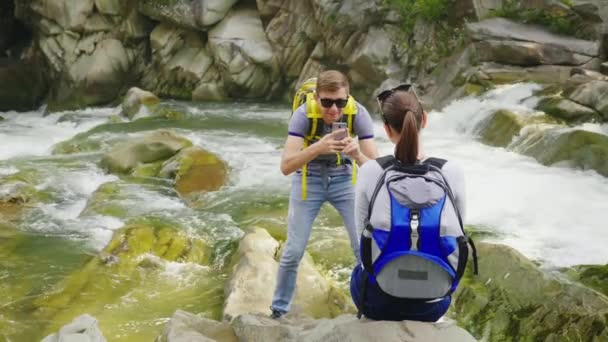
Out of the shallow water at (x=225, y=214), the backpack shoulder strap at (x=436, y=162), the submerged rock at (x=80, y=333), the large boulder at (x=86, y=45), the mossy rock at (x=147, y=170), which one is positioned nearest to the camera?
the backpack shoulder strap at (x=436, y=162)

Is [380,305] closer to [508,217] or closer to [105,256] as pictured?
[105,256]

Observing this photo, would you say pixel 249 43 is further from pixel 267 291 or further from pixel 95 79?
pixel 267 291

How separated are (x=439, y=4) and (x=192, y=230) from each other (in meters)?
13.1

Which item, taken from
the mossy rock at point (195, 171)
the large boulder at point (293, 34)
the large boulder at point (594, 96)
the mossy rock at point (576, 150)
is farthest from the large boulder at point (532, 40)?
the mossy rock at point (195, 171)

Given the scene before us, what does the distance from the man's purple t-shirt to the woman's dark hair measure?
1.20 meters

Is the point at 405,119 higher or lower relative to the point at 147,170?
higher

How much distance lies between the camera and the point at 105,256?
7008mm

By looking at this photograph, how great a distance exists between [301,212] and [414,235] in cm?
165

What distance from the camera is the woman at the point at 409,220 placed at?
2.65 meters

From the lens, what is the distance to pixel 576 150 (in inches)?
407

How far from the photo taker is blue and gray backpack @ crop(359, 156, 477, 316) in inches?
104

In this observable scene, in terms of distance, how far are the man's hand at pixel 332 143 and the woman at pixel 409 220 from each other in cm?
81

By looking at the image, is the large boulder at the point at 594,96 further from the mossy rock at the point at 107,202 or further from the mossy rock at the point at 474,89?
the mossy rock at the point at 107,202

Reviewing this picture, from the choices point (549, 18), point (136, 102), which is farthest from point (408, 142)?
point (136, 102)
